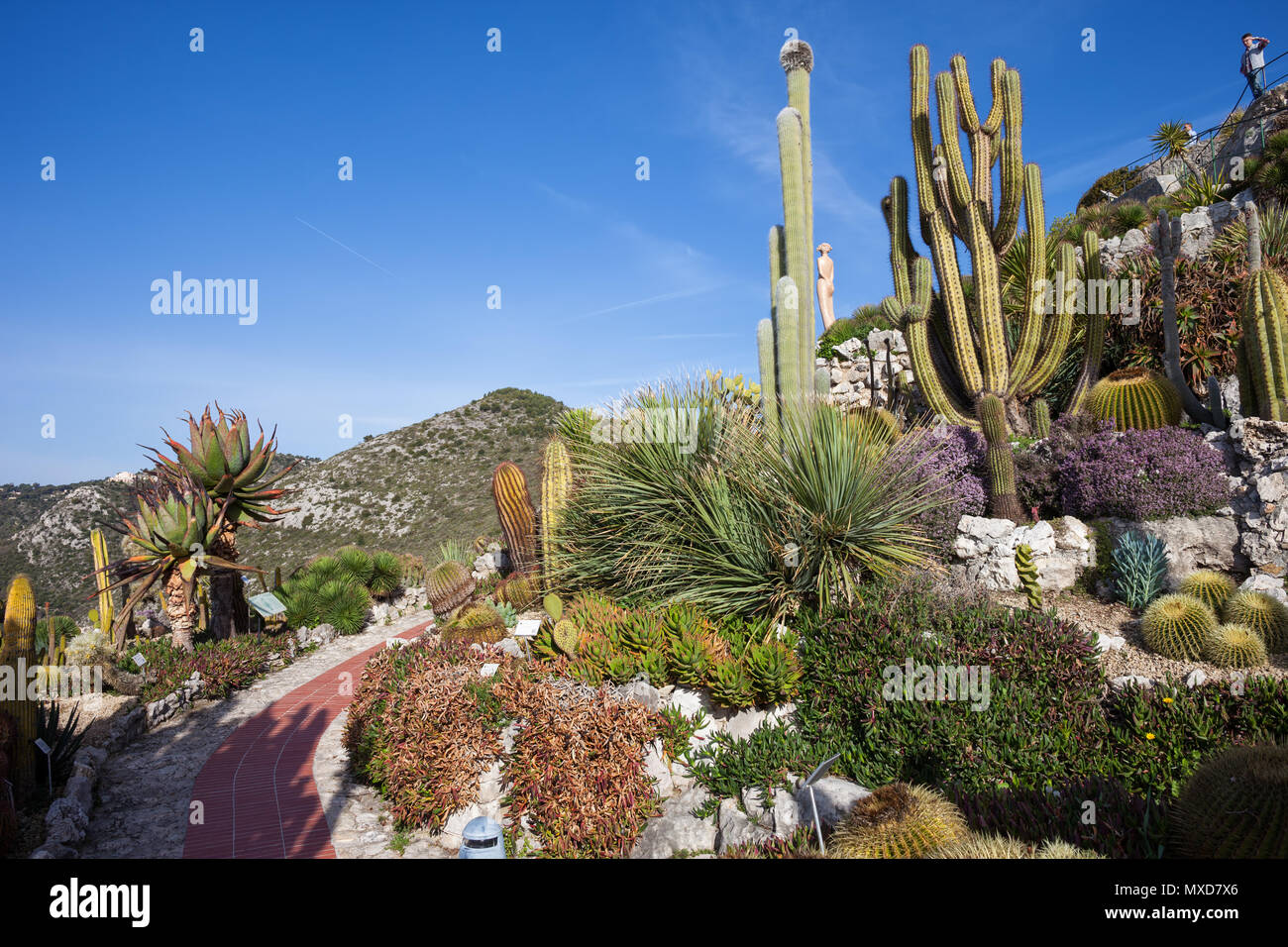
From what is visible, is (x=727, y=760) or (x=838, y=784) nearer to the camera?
(x=838, y=784)

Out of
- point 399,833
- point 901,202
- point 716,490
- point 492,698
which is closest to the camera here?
point 399,833

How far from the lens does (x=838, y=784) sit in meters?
4.29

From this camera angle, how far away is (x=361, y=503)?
30547mm

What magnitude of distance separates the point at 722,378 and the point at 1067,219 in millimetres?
16997

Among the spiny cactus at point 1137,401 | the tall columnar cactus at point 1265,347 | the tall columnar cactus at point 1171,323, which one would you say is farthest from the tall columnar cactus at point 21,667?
the tall columnar cactus at point 1171,323

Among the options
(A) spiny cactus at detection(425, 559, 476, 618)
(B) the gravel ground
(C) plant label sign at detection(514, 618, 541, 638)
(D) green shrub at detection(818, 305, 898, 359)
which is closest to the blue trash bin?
(C) plant label sign at detection(514, 618, 541, 638)

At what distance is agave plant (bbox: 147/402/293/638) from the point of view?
30.7 feet

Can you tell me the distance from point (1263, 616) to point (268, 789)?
8212mm

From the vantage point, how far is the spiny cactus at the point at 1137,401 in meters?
8.84

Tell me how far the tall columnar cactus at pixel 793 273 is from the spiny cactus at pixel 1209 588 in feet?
11.9

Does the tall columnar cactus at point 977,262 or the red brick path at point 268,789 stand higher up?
the tall columnar cactus at point 977,262

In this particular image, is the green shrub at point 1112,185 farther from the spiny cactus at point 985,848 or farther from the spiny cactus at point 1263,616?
the spiny cactus at point 985,848

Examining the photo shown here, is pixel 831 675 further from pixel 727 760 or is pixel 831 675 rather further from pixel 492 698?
pixel 492 698
